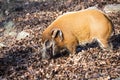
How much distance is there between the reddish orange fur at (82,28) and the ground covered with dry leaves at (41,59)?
Result: 40 centimetres

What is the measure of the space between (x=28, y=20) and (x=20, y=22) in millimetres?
331

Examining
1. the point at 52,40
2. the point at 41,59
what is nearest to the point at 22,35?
the point at 41,59

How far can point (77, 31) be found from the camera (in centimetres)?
974

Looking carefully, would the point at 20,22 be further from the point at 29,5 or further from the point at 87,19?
the point at 87,19

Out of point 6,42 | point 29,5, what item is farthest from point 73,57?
point 29,5

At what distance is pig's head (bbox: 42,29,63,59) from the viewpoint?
9516 millimetres

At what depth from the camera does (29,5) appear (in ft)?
59.1

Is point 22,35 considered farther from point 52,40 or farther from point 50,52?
point 52,40

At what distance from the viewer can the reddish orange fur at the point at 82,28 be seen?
31.2 feet

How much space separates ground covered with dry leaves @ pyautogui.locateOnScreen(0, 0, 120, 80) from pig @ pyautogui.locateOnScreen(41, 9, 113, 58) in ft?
1.09

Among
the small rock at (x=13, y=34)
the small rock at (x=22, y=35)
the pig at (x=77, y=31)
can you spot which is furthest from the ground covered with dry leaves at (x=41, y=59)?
the pig at (x=77, y=31)

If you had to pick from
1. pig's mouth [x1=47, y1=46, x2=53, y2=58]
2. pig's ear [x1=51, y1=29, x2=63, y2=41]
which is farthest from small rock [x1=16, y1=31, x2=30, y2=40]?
pig's ear [x1=51, y1=29, x2=63, y2=41]

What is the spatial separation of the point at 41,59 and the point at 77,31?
4.31ft

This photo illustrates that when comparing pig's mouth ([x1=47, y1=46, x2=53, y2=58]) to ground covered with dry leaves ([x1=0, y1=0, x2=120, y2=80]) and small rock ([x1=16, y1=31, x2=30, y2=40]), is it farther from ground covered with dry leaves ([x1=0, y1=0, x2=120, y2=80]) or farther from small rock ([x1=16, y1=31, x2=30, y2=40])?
small rock ([x1=16, y1=31, x2=30, y2=40])
